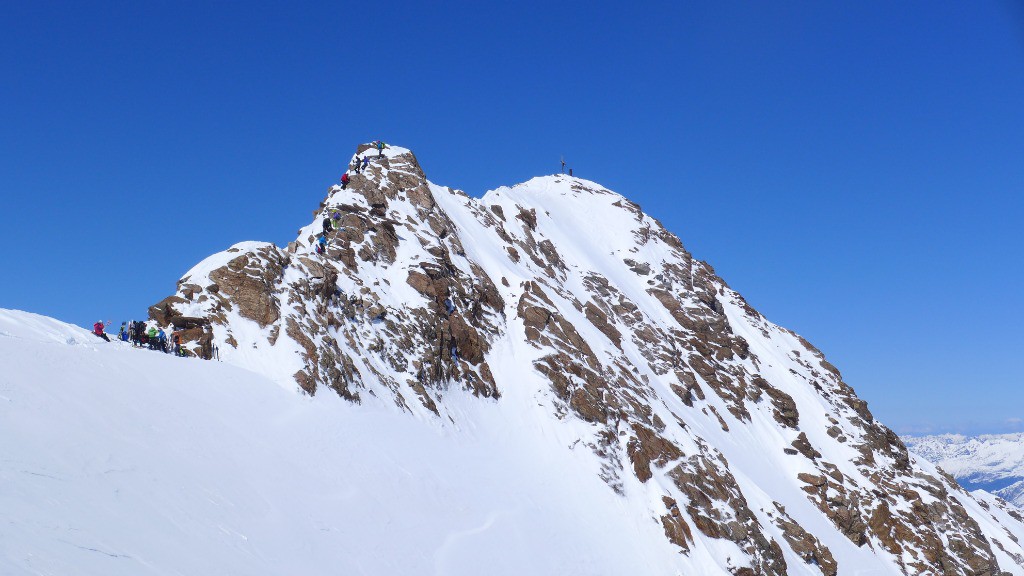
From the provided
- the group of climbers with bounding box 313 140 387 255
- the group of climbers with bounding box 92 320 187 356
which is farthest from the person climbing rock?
the group of climbers with bounding box 313 140 387 255

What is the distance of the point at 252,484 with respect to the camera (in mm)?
24844

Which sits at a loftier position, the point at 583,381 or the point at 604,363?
the point at 604,363

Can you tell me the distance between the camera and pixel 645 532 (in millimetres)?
42062

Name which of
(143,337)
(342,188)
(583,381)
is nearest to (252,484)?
(143,337)

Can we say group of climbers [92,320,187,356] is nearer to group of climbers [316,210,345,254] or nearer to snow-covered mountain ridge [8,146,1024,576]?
snow-covered mountain ridge [8,146,1024,576]

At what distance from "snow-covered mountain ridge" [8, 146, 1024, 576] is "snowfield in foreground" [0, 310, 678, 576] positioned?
536mm

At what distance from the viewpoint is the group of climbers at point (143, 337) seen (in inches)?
Answer: 1276

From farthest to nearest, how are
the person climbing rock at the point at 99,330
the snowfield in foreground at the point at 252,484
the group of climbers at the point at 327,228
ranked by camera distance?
1. the group of climbers at the point at 327,228
2. the person climbing rock at the point at 99,330
3. the snowfield in foreground at the point at 252,484

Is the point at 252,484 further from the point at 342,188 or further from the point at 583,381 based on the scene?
the point at 342,188

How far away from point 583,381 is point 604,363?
553cm

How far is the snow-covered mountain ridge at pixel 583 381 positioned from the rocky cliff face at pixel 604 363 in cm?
18

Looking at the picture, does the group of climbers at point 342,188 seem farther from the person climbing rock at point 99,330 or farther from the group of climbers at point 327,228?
the person climbing rock at point 99,330

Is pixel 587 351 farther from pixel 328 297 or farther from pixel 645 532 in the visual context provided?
pixel 328 297

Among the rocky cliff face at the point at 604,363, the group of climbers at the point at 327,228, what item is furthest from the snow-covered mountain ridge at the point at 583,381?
the group of climbers at the point at 327,228
